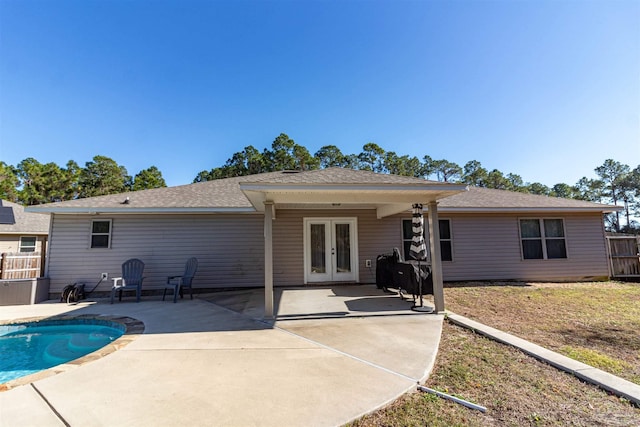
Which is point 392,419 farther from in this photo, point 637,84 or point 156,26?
point 637,84

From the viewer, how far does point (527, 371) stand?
120 inches

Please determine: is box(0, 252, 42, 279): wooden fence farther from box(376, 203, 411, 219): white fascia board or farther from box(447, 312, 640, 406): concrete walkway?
box(447, 312, 640, 406): concrete walkway

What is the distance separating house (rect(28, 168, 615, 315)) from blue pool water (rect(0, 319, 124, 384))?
8.44 feet

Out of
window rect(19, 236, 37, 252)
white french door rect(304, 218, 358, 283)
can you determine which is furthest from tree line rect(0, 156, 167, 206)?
white french door rect(304, 218, 358, 283)

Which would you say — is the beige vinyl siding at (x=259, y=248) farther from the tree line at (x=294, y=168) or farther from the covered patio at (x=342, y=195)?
the tree line at (x=294, y=168)

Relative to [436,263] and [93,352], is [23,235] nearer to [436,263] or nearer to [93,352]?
[93,352]

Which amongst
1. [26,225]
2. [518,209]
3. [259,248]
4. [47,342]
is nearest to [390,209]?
[259,248]

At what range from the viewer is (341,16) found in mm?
8117

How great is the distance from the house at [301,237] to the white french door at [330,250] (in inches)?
1.2

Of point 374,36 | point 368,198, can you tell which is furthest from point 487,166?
point 368,198

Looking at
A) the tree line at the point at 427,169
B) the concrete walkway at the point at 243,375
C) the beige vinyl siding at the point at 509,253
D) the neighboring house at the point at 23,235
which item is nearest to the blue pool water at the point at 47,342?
the concrete walkway at the point at 243,375

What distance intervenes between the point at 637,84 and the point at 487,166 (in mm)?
30225

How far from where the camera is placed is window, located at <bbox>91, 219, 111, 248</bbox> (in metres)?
8.03

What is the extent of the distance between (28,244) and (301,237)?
1405 centimetres
